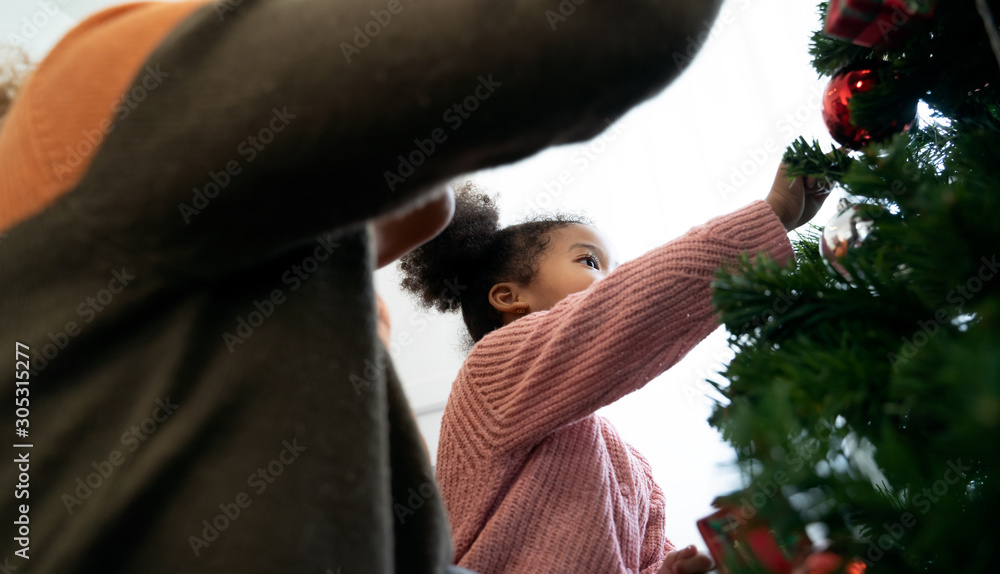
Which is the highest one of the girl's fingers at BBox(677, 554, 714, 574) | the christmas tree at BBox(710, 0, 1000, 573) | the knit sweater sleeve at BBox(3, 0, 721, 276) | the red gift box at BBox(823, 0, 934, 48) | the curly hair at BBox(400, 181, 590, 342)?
the curly hair at BBox(400, 181, 590, 342)

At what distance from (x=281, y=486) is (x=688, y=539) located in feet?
3.93

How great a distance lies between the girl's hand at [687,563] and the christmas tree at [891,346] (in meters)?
0.37

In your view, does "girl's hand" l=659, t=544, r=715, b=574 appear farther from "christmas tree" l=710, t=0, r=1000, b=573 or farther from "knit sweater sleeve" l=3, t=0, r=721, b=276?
"knit sweater sleeve" l=3, t=0, r=721, b=276

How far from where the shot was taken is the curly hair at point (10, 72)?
46 centimetres

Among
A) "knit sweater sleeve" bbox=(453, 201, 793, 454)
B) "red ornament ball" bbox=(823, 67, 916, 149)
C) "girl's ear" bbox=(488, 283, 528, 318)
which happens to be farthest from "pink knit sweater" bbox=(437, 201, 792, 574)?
"girl's ear" bbox=(488, 283, 528, 318)

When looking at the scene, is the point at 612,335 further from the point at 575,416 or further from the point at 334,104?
the point at 334,104

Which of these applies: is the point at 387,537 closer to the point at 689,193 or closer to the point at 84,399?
the point at 84,399

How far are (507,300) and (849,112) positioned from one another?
806 mm

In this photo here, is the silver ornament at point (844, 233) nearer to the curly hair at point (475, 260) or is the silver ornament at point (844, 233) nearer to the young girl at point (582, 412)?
the young girl at point (582, 412)

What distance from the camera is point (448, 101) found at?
248 millimetres

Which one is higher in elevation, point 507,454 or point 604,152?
point 604,152

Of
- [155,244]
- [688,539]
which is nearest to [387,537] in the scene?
[155,244]

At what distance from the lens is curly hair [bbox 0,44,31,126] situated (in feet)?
1.51

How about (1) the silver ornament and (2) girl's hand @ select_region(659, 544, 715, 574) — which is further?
(2) girl's hand @ select_region(659, 544, 715, 574)
